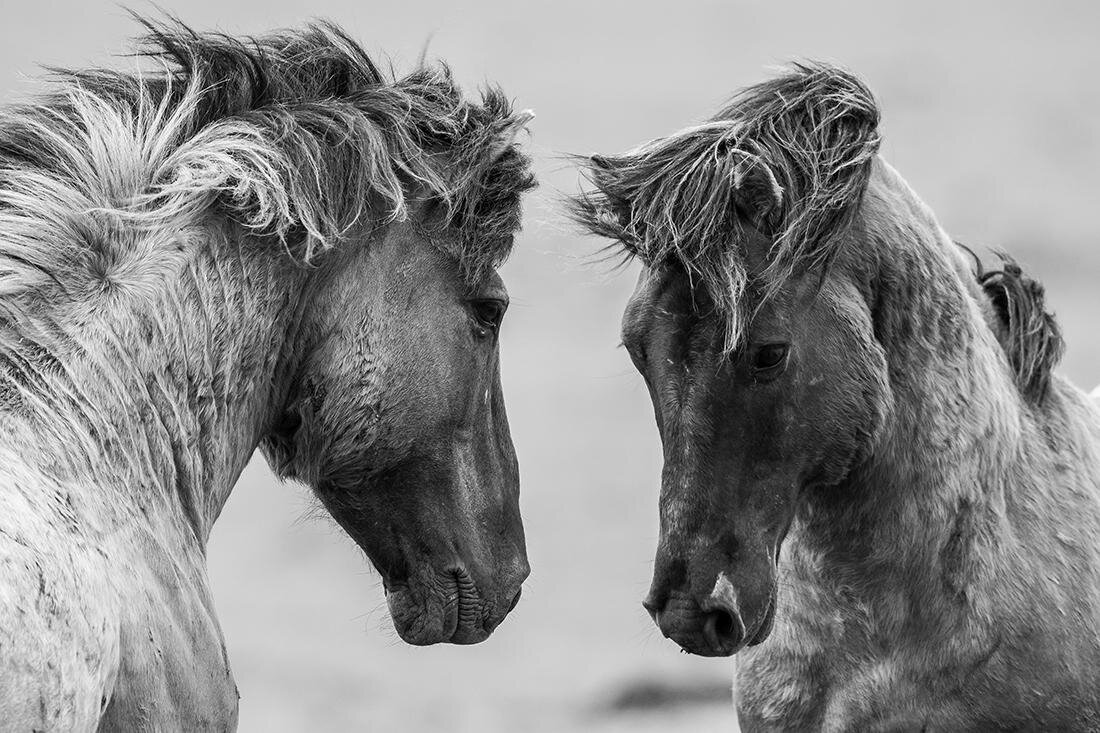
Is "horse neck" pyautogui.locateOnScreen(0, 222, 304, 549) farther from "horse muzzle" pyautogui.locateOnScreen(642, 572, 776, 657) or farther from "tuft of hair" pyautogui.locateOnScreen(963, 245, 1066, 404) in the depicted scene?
"tuft of hair" pyautogui.locateOnScreen(963, 245, 1066, 404)

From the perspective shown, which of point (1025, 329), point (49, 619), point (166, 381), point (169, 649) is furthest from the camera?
point (1025, 329)

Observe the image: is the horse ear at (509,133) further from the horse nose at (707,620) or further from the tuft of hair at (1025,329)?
the tuft of hair at (1025,329)

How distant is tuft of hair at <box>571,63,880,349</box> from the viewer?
358cm

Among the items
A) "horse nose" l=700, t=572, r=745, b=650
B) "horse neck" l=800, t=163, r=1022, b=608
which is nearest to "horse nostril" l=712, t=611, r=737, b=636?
"horse nose" l=700, t=572, r=745, b=650

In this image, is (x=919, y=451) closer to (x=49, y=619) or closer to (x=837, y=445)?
(x=837, y=445)

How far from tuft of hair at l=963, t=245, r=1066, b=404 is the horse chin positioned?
1.79 metres

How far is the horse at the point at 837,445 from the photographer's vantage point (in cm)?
358

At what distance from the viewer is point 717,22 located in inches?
649

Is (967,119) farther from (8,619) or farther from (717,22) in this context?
(8,619)

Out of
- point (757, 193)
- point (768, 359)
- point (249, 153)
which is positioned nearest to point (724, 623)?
point (768, 359)

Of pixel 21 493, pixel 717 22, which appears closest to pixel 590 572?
pixel 717 22

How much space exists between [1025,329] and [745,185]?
3.54ft

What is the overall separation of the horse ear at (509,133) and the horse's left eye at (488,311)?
1.22 ft

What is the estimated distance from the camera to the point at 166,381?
292 centimetres
